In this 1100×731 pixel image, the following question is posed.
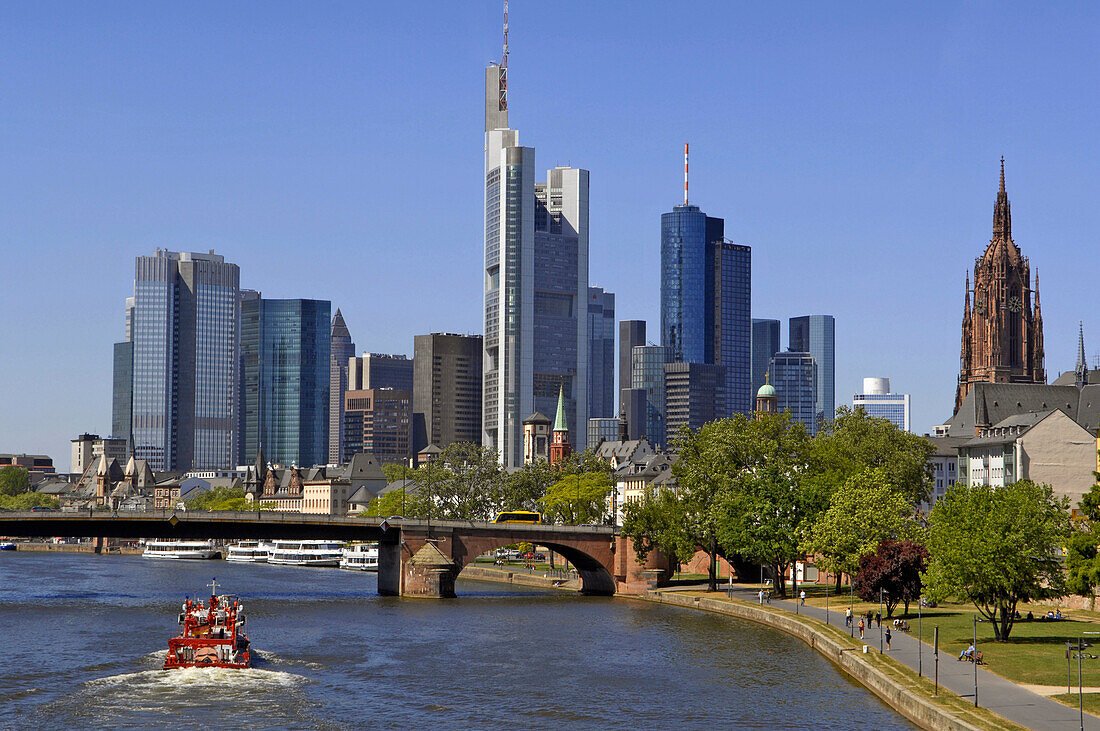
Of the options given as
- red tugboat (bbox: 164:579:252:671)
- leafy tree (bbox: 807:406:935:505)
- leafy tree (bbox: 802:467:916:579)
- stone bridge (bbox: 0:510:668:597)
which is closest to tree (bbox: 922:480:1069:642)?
leafy tree (bbox: 802:467:916:579)

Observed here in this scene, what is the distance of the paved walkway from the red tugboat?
37479mm

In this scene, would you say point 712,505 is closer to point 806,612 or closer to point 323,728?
point 806,612

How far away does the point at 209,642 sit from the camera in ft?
279

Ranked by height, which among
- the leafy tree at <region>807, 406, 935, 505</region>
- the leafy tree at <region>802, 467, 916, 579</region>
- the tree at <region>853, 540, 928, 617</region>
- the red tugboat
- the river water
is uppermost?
the leafy tree at <region>807, 406, 935, 505</region>

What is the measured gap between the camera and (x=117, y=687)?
76.8m

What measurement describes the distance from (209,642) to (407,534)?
63428 millimetres

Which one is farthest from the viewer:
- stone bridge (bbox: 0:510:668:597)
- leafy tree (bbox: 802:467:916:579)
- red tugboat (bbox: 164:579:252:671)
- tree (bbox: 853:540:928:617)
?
stone bridge (bbox: 0:510:668:597)

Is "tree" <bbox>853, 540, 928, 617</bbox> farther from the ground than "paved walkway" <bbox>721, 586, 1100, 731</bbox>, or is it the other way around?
"tree" <bbox>853, 540, 928, 617</bbox>

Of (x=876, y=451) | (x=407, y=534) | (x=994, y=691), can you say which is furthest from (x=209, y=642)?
(x=876, y=451)

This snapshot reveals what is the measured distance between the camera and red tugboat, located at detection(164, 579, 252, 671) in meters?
84.2

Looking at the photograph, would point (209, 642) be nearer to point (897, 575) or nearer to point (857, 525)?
point (897, 575)

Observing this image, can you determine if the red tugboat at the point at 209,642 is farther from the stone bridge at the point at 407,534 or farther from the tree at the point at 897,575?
the stone bridge at the point at 407,534

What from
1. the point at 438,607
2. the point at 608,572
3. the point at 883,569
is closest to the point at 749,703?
the point at 883,569

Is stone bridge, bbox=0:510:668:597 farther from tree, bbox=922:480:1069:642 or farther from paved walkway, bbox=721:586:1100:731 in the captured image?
tree, bbox=922:480:1069:642
